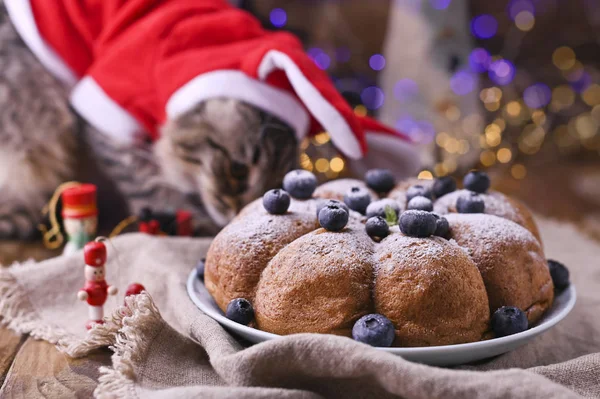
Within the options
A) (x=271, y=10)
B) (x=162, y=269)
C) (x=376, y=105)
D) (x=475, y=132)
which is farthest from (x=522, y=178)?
(x=162, y=269)

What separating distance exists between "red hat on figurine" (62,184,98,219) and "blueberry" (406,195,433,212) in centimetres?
74

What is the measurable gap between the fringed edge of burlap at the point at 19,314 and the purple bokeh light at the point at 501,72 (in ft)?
6.92

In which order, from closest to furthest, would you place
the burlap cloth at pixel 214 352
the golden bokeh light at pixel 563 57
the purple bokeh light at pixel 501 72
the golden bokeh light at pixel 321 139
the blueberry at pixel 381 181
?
1. the burlap cloth at pixel 214 352
2. the blueberry at pixel 381 181
3. the golden bokeh light at pixel 321 139
4. the purple bokeh light at pixel 501 72
5. the golden bokeh light at pixel 563 57

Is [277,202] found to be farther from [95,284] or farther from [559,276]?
[559,276]

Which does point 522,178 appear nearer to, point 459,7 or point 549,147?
point 549,147

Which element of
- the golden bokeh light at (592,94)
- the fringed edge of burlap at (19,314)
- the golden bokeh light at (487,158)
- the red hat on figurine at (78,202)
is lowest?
the fringed edge of burlap at (19,314)

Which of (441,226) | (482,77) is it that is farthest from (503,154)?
(441,226)

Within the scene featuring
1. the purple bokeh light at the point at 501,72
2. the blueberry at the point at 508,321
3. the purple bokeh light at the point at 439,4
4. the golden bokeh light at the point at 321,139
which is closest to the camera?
the blueberry at the point at 508,321

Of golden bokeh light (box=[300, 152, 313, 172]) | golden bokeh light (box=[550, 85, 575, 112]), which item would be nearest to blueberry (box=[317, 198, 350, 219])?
golden bokeh light (box=[300, 152, 313, 172])

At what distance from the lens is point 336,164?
5.85 feet

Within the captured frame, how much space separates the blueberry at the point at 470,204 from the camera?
101 cm

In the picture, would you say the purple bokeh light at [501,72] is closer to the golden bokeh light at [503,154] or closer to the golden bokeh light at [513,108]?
the golden bokeh light at [513,108]

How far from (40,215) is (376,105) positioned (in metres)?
1.48

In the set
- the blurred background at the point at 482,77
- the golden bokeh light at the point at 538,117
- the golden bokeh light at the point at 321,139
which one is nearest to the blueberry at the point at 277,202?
the golden bokeh light at the point at 321,139
